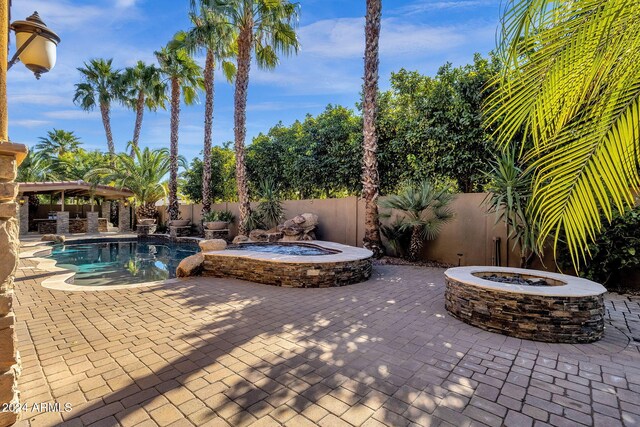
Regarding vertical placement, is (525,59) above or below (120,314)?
above

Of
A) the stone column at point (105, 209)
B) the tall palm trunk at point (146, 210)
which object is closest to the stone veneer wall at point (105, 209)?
the stone column at point (105, 209)

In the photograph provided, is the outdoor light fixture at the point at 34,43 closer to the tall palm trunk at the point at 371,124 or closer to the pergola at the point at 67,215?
the tall palm trunk at the point at 371,124

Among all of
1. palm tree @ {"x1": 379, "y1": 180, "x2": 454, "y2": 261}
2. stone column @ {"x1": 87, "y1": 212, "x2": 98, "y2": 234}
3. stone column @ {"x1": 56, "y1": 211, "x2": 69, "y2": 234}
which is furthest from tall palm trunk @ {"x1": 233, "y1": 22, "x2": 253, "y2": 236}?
stone column @ {"x1": 56, "y1": 211, "x2": 69, "y2": 234}

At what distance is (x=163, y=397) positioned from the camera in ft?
7.79

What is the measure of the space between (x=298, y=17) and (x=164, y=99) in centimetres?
1150

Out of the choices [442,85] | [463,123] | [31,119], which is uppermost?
[31,119]

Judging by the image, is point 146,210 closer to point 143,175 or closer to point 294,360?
point 143,175

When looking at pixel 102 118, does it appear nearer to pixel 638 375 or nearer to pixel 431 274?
pixel 431 274

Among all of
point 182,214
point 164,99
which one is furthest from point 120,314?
point 164,99

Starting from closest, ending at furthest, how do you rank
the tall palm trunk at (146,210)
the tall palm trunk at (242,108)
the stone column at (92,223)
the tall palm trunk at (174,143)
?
the tall palm trunk at (242,108)
the tall palm trunk at (174,143)
the tall palm trunk at (146,210)
the stone column at (92,223)

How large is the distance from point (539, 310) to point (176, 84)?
1877cm

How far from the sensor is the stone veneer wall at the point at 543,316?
11.4 feet

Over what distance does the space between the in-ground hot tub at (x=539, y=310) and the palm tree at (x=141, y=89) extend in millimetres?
19619

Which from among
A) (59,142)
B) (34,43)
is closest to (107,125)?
(59,142)
